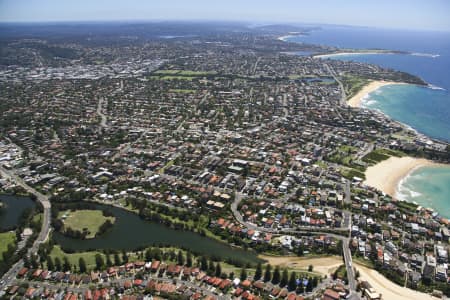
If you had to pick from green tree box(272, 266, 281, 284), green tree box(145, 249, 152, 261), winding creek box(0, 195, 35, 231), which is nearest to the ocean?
green tree box(272, 266, 281, 284)

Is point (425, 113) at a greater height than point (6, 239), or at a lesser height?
greater

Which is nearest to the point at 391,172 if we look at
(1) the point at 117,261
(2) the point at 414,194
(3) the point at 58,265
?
(2) the point at 414,194

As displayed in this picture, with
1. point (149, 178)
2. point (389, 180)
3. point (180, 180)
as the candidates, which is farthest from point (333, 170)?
point (149, 178)

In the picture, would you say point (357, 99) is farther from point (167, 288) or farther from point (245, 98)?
point (167, 288)

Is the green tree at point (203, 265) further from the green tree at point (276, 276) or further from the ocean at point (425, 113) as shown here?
the ocean at point (425, 113)

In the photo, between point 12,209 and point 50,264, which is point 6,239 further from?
point 50,264

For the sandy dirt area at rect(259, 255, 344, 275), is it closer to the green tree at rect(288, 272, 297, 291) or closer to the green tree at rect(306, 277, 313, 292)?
the green tree at rect(306, 277, 313, 292)
